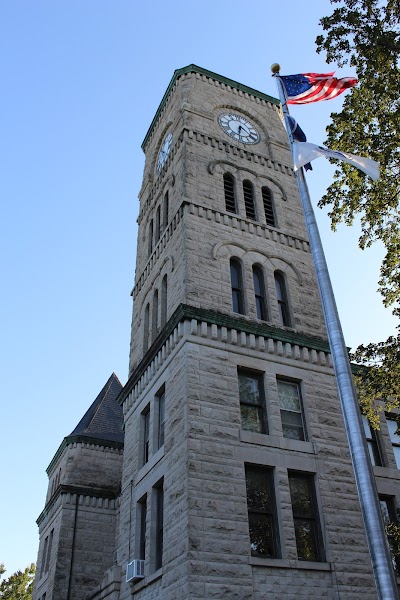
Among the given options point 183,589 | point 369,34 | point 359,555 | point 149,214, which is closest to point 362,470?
point 183,589

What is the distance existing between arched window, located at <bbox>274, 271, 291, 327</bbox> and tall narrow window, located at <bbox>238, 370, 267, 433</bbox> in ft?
9.39

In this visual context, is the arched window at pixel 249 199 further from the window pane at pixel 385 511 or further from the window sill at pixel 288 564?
the window sill at pixel 288 564

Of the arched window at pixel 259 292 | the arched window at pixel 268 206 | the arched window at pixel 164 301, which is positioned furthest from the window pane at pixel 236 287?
the arched window at pixel 268 206

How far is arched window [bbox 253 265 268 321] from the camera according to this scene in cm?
1944

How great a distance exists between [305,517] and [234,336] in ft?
17.3

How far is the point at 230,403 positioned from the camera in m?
16.2

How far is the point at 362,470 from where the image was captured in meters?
9.01

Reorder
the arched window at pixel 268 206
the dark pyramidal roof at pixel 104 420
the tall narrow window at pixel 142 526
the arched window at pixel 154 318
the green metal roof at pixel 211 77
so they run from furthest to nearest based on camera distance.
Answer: the dark pyramidal roof at pixel 104 420 → the green metal roof at pixel 211 77 → the arched window at pixel 268 206 → the arched window at pixel 154 318 → the tall narrow window at pixel 142 526

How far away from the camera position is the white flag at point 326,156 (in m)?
12.2

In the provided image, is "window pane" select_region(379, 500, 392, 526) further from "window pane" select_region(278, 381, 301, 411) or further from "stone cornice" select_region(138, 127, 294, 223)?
"stone cornice" select_region(138, 127, 294, 223)

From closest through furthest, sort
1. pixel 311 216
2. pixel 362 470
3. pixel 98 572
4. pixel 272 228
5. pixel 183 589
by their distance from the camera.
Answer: pixel 362 470, pixel 311 216, pixel 183 589, pixel 272 228, pixel 98 572

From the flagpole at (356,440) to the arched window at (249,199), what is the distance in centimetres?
975

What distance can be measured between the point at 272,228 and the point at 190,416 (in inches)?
355

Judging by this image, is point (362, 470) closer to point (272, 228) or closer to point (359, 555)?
point (359, 555)
